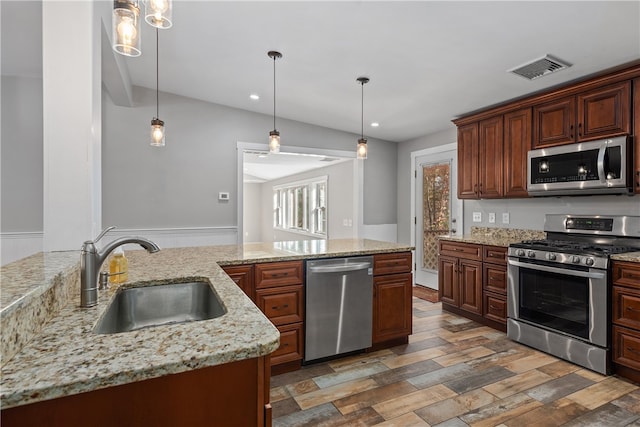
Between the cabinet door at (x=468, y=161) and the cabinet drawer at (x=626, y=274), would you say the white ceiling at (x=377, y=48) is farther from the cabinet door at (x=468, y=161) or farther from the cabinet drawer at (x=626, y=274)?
the cabinet drawer at (x=626, y=274)

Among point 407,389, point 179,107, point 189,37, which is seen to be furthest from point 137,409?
point 179,107

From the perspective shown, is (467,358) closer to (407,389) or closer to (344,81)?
(407,389)

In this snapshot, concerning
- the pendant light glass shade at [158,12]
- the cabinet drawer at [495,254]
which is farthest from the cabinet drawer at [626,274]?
the pendant light glass shade at [158,12]

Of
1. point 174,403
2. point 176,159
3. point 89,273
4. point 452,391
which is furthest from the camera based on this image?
point 176,159

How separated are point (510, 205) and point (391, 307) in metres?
2.07

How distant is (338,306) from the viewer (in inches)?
110

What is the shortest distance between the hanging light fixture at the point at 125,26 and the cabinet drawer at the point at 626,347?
346 cm

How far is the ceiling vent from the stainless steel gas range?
4.61ft

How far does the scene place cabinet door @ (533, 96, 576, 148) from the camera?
312cm

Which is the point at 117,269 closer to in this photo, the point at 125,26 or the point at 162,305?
the point at 162,305

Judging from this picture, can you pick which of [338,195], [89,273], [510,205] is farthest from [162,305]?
[338,195]

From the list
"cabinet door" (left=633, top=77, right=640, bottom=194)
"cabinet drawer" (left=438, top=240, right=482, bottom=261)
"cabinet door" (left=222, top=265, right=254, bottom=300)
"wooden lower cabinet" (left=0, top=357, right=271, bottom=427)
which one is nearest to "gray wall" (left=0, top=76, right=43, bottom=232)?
"cabinet door" (left=222, top=265, right=254, bottom=300)

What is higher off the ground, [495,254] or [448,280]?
[495,254]

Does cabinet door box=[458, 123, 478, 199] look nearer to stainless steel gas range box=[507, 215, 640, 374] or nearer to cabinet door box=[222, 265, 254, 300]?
stainless steel gas range box=[507, 215, 640, 374]
